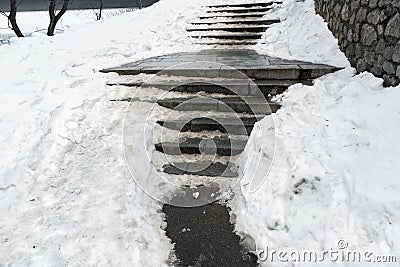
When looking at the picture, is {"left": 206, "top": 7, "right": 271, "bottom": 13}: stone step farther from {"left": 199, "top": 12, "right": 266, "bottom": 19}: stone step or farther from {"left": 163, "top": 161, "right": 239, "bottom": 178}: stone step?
{"left": 163, "top": 161, "right": 239, "bottom": 178}: stone step

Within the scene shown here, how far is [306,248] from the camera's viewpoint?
6.59 feet

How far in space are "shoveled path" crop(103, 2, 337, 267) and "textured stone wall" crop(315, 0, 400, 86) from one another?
39 cm

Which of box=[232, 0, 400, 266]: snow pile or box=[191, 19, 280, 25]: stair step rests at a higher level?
box=[191, 19, 280, 25]: stair step

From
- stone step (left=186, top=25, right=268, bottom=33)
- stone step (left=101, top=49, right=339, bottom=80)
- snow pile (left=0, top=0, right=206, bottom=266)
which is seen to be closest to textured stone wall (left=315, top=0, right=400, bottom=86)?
stone step (left=101, top=49, right=339, bottom=80)

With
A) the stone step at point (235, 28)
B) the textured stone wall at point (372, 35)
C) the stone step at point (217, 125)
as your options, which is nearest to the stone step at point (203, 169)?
the stone step at point (217, 125)

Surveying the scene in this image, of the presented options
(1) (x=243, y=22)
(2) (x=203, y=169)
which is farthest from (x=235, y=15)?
(2) (x=203, y=169)

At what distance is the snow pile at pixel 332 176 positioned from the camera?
194 cm

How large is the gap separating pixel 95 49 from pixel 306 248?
177 inches

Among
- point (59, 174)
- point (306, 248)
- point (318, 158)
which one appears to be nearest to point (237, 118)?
point (318, 158)

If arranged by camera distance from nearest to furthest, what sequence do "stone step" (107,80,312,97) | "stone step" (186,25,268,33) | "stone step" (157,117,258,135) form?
"stone step" (157,117,258,135)
"stone step" (107,80,312,97)
"stone step" (186,25,268,33)

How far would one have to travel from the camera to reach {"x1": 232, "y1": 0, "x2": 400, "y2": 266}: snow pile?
194cm

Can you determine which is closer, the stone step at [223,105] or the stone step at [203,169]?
the stone step at [203,169]

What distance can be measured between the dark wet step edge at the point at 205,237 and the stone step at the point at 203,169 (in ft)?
1.23

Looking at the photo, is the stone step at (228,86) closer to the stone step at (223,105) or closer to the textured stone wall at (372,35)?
the stone step at (223,105)
